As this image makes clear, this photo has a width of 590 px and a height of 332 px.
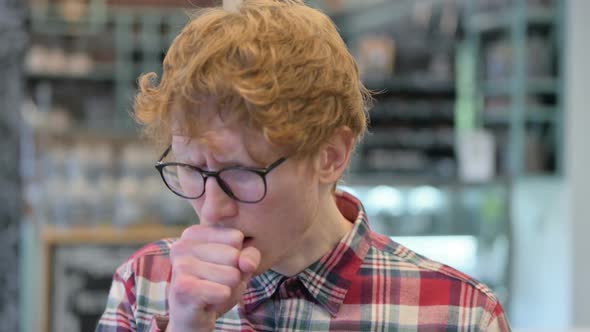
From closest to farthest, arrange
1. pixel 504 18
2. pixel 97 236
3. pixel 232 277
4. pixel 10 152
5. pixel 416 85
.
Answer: pixel 232 277 < pixel 10 152 < pixel 97 236 < pixel 504 18 < pixel 416 85

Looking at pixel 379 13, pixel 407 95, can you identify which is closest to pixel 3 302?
pixel 407 95

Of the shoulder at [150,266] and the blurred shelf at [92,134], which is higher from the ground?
the blurred shelf at [92,134]

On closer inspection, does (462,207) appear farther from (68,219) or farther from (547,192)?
(68,219)

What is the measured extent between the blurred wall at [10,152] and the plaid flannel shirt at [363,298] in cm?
155

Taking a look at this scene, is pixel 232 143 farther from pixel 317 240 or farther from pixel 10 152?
pixel 10 152

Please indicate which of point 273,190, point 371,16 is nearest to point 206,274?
point 273,190

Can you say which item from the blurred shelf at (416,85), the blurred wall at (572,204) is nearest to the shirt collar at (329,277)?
the blurred wall at (572,204)

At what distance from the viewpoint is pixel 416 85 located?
6.64 meters

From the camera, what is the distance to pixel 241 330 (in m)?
1.17

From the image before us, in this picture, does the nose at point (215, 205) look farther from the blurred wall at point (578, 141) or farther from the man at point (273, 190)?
the blurred wall at point (578, 141)

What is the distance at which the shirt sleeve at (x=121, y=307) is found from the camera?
1.25 m

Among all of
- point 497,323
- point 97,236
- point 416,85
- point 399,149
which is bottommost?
point 97,236

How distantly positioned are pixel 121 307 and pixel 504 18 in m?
5.21

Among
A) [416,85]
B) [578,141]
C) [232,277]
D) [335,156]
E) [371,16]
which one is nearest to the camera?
[232,277]
